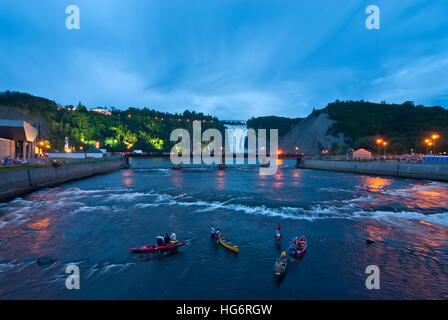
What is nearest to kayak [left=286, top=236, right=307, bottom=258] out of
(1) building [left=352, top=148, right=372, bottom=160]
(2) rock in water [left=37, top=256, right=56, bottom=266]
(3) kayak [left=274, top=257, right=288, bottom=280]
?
(3) kayak [left=274, top=257, right=288, bottom=280]

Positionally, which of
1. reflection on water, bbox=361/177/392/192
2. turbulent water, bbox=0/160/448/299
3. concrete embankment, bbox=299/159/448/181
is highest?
concrete embankment, bbox=299/159/448/181

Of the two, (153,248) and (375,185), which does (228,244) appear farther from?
(375,185)

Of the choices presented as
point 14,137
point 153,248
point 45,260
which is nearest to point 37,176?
point 14,137

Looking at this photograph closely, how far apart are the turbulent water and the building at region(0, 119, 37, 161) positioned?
78.3 ft

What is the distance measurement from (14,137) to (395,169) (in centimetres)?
10037

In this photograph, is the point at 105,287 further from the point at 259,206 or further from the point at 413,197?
the point at 413,197

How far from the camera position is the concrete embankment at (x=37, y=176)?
3506cm

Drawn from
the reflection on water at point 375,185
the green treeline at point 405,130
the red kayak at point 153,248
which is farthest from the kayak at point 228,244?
the green treeline at point 405,130

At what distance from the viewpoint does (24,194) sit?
131 ft

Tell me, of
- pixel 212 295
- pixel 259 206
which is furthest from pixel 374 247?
pixel 259 206

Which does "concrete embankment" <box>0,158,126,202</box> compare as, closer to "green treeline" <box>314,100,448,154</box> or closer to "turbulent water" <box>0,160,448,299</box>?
"turbulent water" <box>0,160,448,299</box>

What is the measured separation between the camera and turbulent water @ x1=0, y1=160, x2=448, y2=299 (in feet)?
42.4

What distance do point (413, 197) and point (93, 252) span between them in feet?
151

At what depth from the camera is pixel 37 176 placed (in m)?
45.0
